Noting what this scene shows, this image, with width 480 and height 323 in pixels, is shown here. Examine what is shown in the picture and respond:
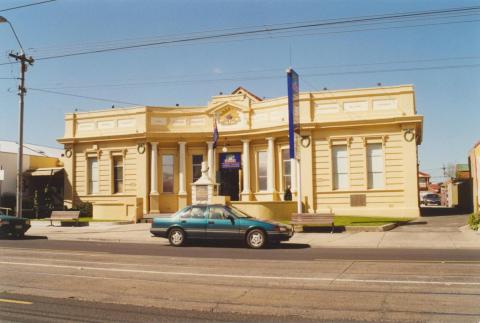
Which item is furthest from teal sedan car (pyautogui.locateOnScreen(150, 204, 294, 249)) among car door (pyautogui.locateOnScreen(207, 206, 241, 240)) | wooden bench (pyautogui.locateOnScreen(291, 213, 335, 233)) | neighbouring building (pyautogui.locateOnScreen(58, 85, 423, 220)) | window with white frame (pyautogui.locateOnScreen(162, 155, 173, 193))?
window with white frame (pyautogui.locateOnScreen(162, 155, 173, 193))

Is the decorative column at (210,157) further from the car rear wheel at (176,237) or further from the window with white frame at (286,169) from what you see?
the car rear wheel at (176,237)

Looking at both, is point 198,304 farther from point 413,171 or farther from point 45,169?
point 45,169

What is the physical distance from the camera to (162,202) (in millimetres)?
33125

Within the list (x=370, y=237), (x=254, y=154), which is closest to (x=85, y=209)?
(x=254, y=154)

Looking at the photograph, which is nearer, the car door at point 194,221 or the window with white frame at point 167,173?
the car door at point 194,221

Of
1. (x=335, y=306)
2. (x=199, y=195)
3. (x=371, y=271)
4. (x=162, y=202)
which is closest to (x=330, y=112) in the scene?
(x=199, y=195)

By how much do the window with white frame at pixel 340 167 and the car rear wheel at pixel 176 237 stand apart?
14691 millimetres

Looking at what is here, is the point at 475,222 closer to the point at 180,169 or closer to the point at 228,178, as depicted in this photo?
the point at 228,178

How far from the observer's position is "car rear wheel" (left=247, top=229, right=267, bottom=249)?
15.6 meters

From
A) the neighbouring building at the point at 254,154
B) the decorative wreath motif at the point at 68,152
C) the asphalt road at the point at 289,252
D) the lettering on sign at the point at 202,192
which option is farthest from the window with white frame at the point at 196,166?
the asphalt road at the point at 289,252

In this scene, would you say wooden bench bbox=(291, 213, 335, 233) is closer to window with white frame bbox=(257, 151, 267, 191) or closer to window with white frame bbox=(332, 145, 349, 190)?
window with white frame bbox=(332, 145, 349, 190)

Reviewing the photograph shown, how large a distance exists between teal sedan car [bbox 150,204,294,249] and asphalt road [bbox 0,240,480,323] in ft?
7.35

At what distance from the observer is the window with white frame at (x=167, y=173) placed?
3359 cm

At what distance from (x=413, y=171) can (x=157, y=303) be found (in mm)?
22634
